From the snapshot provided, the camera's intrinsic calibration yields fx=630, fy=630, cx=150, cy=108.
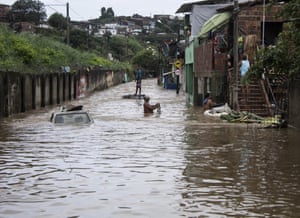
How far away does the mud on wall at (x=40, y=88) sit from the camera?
28406 millimetres

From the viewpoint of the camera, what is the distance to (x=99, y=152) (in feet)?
49.5

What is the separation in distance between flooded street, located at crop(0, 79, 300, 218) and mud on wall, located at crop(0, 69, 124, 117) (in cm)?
782

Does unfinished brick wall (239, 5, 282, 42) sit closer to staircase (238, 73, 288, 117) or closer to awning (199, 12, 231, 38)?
awning (199, 12, 231, 38)

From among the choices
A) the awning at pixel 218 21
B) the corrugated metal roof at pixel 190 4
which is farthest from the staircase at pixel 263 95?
the corrugated metal roof at pixel 190 4

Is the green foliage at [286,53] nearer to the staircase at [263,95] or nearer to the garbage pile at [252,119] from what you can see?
the garbage pile at [252,119]

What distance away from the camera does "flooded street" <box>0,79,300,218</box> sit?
8.99 meters

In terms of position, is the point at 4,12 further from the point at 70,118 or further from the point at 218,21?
the point at 70,118

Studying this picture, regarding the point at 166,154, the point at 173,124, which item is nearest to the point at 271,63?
the point at 173,124

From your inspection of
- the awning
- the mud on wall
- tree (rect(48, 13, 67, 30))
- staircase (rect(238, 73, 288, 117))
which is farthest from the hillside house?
tree (rect(48, 13, 67, 30))

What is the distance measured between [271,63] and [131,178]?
10064 millimetres

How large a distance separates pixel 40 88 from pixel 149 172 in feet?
83.5

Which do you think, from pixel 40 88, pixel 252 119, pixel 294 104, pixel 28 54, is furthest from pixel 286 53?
pixel 28 54

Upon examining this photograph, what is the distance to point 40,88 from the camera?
120ft

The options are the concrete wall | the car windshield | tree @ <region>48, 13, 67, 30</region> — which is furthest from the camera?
tree @ <region>48, 13, 67, 30</region>
